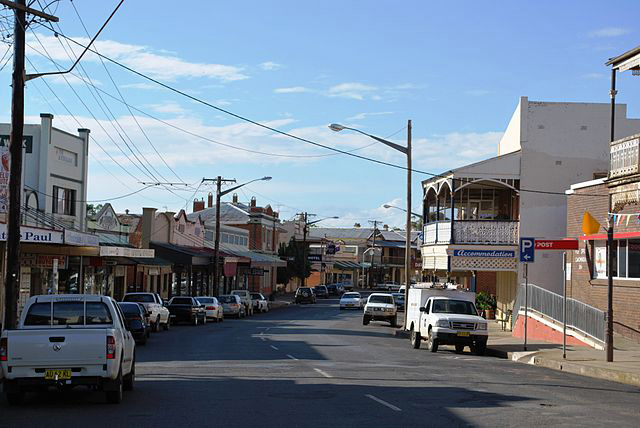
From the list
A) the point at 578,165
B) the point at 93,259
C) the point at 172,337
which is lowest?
the point at 172,337

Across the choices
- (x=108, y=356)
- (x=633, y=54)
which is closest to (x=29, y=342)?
(x=108, y=356)

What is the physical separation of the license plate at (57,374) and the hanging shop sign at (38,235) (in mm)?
16041

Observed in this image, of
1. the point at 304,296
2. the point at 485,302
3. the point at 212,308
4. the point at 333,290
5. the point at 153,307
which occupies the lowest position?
the point at 333,290

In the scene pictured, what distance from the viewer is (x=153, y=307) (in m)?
36.1

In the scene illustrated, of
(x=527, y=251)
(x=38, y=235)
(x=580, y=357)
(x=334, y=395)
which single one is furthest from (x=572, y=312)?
(x=38, y=235)

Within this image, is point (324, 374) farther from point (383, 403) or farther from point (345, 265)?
point (345, 265)

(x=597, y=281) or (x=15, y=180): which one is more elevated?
(x=15, y=180)

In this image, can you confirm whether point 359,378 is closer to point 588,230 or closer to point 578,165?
point 588,230

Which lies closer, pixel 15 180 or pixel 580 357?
pixel 15 180

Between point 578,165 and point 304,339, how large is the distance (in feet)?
51.8

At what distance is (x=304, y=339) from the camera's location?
31.6 meters

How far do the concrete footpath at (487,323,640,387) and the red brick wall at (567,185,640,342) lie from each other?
0.69m

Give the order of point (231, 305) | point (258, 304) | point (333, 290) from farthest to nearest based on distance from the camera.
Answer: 1. point (333, 290)
2. point (258, 304)
3. point (231, 305)

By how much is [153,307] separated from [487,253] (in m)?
14.5
